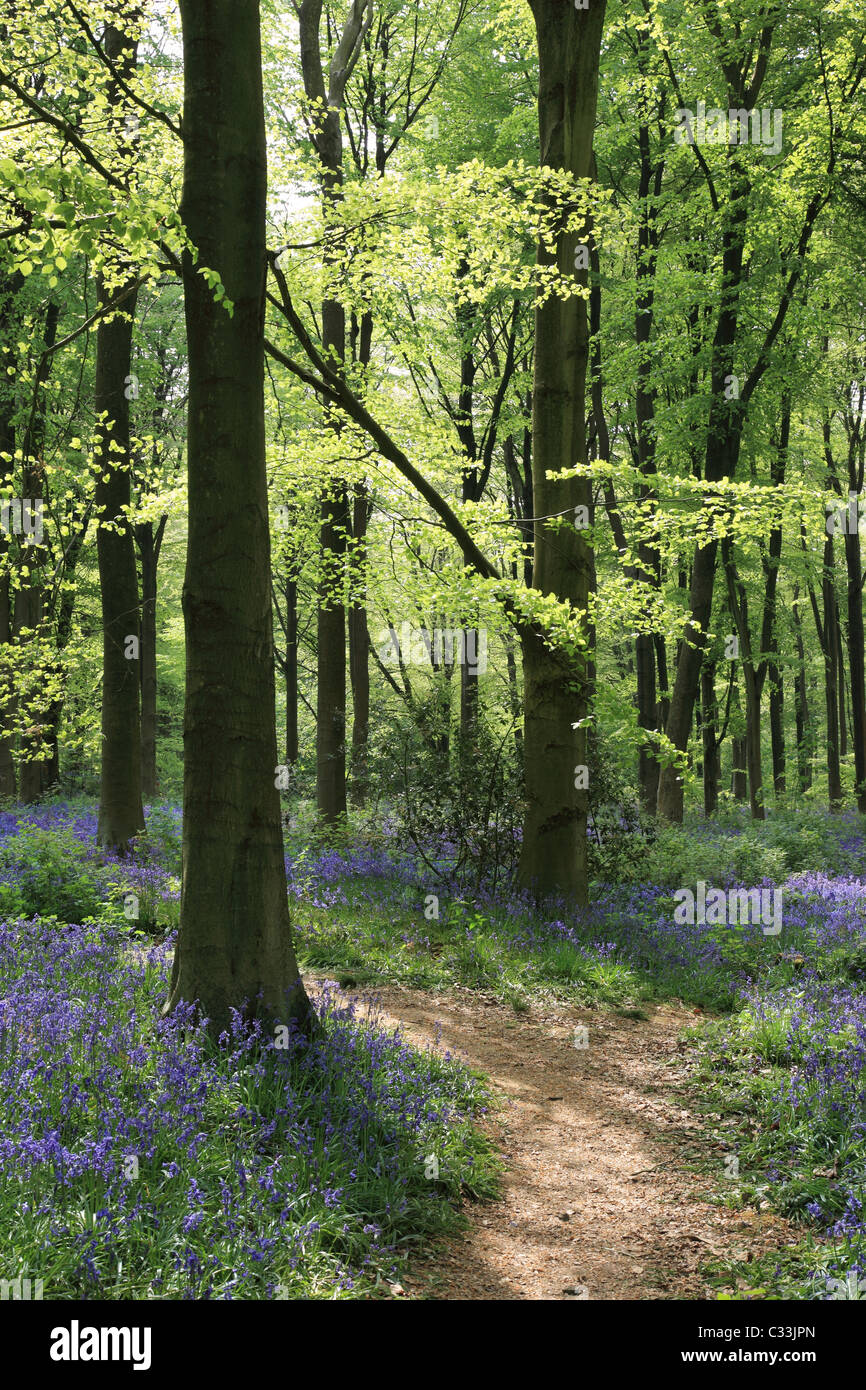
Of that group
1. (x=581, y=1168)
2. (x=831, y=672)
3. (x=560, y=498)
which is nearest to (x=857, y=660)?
(x=831, y=672)

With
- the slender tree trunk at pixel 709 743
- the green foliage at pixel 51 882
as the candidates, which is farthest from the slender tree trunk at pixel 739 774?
the green foliage at pixel 51 882

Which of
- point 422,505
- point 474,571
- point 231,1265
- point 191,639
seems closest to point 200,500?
point 191,639

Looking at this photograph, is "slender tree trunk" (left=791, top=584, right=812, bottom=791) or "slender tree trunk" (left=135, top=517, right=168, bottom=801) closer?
"slender tree trunk" (left=135, top=517, right=168, bottom=801)

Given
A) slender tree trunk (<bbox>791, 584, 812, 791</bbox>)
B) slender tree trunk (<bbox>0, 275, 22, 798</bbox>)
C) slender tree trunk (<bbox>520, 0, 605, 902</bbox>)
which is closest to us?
slender tree trunk (<bbox>520, 0, 605, 902</bbox>)

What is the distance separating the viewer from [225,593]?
4.99 m

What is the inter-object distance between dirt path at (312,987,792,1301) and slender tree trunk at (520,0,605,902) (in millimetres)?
2223

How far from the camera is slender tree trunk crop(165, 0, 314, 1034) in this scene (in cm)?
496

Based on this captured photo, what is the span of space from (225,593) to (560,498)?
5167mm

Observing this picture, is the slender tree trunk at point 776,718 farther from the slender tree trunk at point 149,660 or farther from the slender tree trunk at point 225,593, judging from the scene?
the slender tree trunk at point 225,593

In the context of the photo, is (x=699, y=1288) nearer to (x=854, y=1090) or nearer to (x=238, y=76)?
(x=854, y=1090)

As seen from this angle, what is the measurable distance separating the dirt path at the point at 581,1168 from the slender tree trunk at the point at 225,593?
1.48 meters

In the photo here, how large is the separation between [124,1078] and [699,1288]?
8.55 feet

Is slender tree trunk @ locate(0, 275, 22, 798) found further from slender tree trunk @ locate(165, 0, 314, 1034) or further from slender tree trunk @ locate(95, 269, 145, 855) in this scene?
slender tree trunk @ locate(165, 0, 314, 1034)

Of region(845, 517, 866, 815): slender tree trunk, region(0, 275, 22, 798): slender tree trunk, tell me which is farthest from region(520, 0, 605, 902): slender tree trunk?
region(845, 517, 866, 815): slender tree trunk
